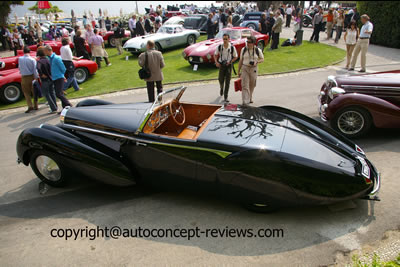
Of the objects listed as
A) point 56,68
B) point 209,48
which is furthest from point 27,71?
point 209,48

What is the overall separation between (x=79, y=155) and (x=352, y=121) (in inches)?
198

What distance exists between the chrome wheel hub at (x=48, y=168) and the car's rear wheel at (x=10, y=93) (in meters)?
6.50

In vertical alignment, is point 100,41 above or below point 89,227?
above

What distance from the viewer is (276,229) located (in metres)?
3.64

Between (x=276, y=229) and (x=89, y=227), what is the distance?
7.73 ft

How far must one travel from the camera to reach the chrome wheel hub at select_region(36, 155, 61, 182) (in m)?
4.52

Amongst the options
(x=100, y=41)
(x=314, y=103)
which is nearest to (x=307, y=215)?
(x=314, y=103)

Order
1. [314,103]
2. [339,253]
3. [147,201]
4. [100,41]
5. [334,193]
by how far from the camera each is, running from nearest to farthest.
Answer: [339,253] < [334,193] < [147,201] < [314,103] < [100,41]

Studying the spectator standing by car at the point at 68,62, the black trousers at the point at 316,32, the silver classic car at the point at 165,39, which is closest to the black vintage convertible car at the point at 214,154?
the spectator standing by car at the point at 68,62

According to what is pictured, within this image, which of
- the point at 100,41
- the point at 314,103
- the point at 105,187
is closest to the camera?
the point at 105,187

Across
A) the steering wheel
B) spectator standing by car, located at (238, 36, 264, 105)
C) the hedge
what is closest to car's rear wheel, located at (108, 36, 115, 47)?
spectator standing by car, located at (238, 36, 264, 105)

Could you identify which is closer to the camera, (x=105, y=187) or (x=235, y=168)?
(x=235, y=168)

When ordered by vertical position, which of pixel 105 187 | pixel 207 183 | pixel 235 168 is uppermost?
pixel 235 168

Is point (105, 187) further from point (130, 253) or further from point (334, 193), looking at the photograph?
point (334, 193)
